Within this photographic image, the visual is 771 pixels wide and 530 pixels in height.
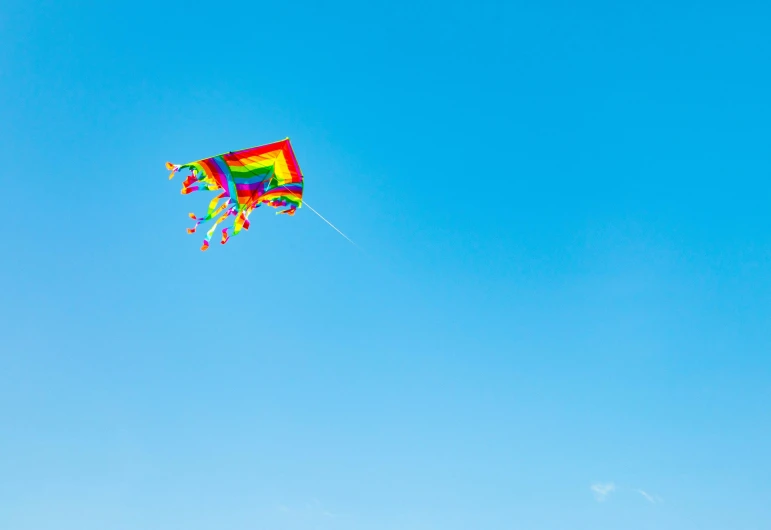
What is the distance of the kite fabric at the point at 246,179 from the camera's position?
616 inches

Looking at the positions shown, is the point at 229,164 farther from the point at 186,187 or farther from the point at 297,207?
the point at 297,207

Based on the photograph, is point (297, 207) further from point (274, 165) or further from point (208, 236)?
point (208, 236)

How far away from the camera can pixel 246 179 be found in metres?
16.4

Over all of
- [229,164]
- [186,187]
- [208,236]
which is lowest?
[208,236]

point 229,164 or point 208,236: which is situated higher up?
point 229,164

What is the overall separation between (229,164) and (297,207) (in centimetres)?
248

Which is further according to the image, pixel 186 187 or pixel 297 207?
pixel 297 207

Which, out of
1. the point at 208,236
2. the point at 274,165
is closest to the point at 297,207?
the point at 274,165

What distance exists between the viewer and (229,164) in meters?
15.9

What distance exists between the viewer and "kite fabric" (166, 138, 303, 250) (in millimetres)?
15656

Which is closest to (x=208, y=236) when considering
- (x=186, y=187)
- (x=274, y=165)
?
(x=186, y=187)

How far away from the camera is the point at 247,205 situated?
54.0ft

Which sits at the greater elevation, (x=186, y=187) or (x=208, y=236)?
(x=186, y=187)

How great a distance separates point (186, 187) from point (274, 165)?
263 cm
